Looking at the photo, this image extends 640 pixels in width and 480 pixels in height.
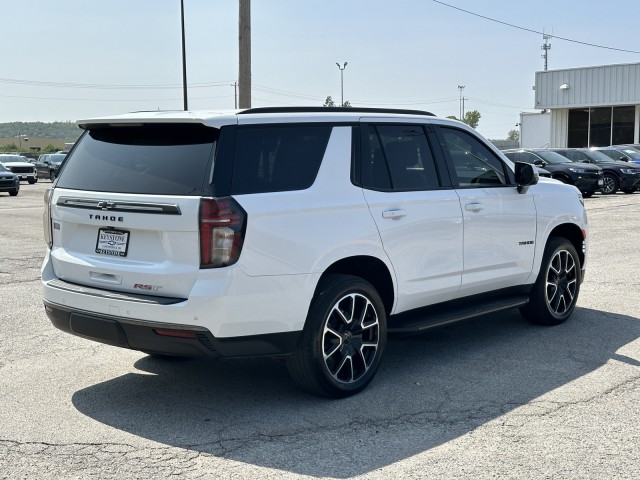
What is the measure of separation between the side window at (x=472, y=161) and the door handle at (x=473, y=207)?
0.17 meters

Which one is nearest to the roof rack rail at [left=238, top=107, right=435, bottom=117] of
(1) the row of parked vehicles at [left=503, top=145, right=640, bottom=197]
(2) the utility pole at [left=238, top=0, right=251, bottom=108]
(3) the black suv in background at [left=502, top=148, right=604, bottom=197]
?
(2) the utility pole at [left=238, top=0, right=251, bottom=108]

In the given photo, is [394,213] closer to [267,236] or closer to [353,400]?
[267,236]

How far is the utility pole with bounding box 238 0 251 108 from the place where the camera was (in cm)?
1800

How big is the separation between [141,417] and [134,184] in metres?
1.47

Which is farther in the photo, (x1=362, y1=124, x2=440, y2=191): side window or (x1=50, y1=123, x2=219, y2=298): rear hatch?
(x1=362, y1=124, x2=440, y2=191): side window

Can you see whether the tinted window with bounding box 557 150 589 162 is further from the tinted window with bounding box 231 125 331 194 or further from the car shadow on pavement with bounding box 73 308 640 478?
the tinted window with bounding box 231 125 331 194

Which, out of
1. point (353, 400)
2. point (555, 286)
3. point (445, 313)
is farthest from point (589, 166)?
point (353, 400)

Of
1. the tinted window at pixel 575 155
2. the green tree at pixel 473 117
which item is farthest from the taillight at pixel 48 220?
the green tree at pixel 473 117

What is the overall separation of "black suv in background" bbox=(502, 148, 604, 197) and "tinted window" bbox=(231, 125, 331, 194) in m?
20.3

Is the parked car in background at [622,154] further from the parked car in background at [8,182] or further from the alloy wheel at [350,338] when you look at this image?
the alloy wheel at [350,338]

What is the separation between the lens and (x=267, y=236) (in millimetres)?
5027

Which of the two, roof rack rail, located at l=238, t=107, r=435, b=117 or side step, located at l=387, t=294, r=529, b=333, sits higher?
roof rack rail, located at l=238, t=107, r=435, b=117

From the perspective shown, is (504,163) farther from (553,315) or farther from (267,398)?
(267,398)

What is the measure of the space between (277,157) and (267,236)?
59 centimetres
